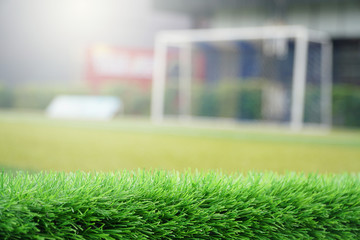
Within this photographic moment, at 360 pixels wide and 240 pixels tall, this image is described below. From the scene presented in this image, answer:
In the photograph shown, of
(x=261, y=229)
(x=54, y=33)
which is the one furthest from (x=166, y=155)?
(x=54, y=33)

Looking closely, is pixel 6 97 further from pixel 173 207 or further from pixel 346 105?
pixel 173 207

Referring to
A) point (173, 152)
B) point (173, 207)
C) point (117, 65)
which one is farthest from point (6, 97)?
point (173, 207)

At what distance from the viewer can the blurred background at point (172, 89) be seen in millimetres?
7984

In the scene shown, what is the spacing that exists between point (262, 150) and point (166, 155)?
76.5 inches

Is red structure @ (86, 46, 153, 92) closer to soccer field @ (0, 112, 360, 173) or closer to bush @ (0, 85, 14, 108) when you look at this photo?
bush @ (0, 85, 14, 108)

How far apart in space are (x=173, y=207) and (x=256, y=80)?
15.9 meters

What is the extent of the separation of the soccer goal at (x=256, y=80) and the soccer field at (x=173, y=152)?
4.45 m

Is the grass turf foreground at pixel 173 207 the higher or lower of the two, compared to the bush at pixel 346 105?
higher

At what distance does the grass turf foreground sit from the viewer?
201cm

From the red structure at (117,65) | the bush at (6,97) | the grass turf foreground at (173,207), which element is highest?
the red structure at (117,65)

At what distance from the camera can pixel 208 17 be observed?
21172mm

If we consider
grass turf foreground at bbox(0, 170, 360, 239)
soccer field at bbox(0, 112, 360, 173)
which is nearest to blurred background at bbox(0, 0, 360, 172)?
soccer field at bbox(0, 112, 360, 173)

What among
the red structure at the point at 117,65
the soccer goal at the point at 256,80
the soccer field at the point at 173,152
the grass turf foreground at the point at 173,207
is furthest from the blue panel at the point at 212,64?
the grass turf foreground at the point at 173,207

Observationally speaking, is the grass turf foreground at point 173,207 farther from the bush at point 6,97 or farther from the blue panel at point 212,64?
the bush at point 6,97
